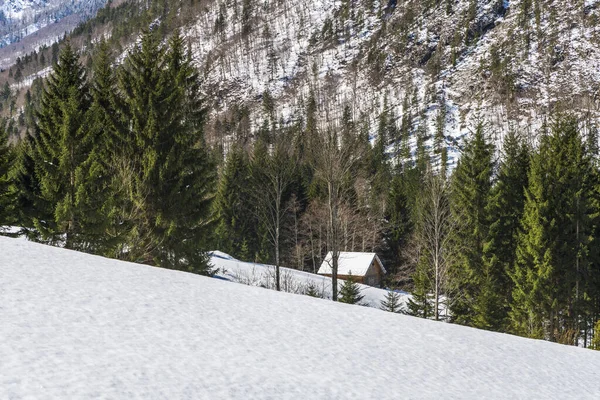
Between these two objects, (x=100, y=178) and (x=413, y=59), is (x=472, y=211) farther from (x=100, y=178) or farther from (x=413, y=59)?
(x=413, y=59)

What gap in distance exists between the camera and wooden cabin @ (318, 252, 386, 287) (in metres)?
39.7

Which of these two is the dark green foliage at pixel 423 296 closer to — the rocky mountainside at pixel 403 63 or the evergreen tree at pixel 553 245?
the evergreen tree at pixel 553 245

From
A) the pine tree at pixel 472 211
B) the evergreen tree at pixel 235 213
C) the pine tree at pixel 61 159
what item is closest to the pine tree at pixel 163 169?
the pine tree at pixel 61 159

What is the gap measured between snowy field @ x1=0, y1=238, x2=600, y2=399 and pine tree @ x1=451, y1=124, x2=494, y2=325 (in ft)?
60.7

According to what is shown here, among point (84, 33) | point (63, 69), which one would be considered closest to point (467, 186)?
point (63, 69)

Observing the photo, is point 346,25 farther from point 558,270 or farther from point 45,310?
point 45,310

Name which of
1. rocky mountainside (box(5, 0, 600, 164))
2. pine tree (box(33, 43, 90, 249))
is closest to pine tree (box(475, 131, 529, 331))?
pine tree (box(33, 43, 90, 249))

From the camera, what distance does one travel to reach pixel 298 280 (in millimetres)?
30250

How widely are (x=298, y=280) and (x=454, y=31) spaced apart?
122 metres

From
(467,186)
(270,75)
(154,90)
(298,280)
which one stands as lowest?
(298,280)

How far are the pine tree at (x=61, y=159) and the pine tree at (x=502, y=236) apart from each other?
20.9 m

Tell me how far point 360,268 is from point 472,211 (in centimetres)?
1423

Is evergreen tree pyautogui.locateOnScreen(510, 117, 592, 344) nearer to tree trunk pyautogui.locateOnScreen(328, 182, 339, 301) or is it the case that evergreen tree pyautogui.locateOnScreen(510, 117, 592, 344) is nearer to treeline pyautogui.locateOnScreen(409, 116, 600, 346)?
treeline pyautogui.locateOnScreen(409, 116, 600, 346)

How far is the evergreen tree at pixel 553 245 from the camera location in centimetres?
2355
